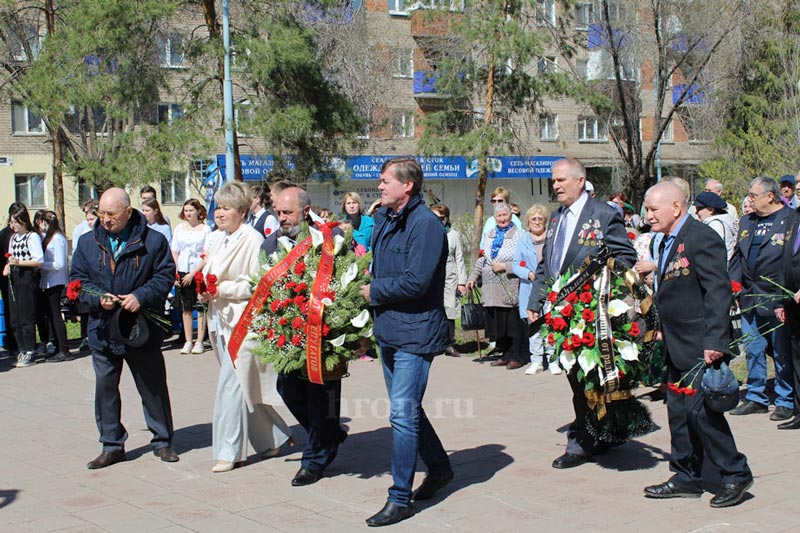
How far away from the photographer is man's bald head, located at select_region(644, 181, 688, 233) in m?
6.02

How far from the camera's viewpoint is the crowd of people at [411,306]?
19.2ft

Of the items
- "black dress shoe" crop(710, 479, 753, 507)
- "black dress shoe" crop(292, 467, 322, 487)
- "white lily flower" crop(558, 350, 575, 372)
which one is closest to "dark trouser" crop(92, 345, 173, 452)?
"black dress shoe" crop(292, 467, 322, 487)

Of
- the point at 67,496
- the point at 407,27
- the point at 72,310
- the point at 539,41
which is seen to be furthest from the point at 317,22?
the point at 67,496

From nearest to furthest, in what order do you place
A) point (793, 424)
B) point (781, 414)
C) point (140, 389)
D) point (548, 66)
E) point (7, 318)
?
point (140, 389), point (793, 424), point (781, 414), point (7, 318), point (548, 66)

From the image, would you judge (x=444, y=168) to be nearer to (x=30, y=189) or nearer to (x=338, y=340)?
(x=30, y=189)

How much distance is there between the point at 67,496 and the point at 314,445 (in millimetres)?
1709

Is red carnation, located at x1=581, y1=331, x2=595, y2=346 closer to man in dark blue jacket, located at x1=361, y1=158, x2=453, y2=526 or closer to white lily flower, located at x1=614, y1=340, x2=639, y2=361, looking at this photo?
white lily flower, located at x1=614, y1=340, x2=639, y2=361

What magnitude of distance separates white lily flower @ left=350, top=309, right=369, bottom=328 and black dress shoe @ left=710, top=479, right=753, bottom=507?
2.46 meters

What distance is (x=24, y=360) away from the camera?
13.0 metres

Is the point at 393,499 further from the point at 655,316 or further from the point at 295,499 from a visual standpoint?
the point at 655,316

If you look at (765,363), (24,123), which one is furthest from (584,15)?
(765,363)

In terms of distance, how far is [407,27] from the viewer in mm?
44938

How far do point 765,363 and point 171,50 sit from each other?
660 inches

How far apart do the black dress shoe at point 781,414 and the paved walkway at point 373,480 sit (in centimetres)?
11
